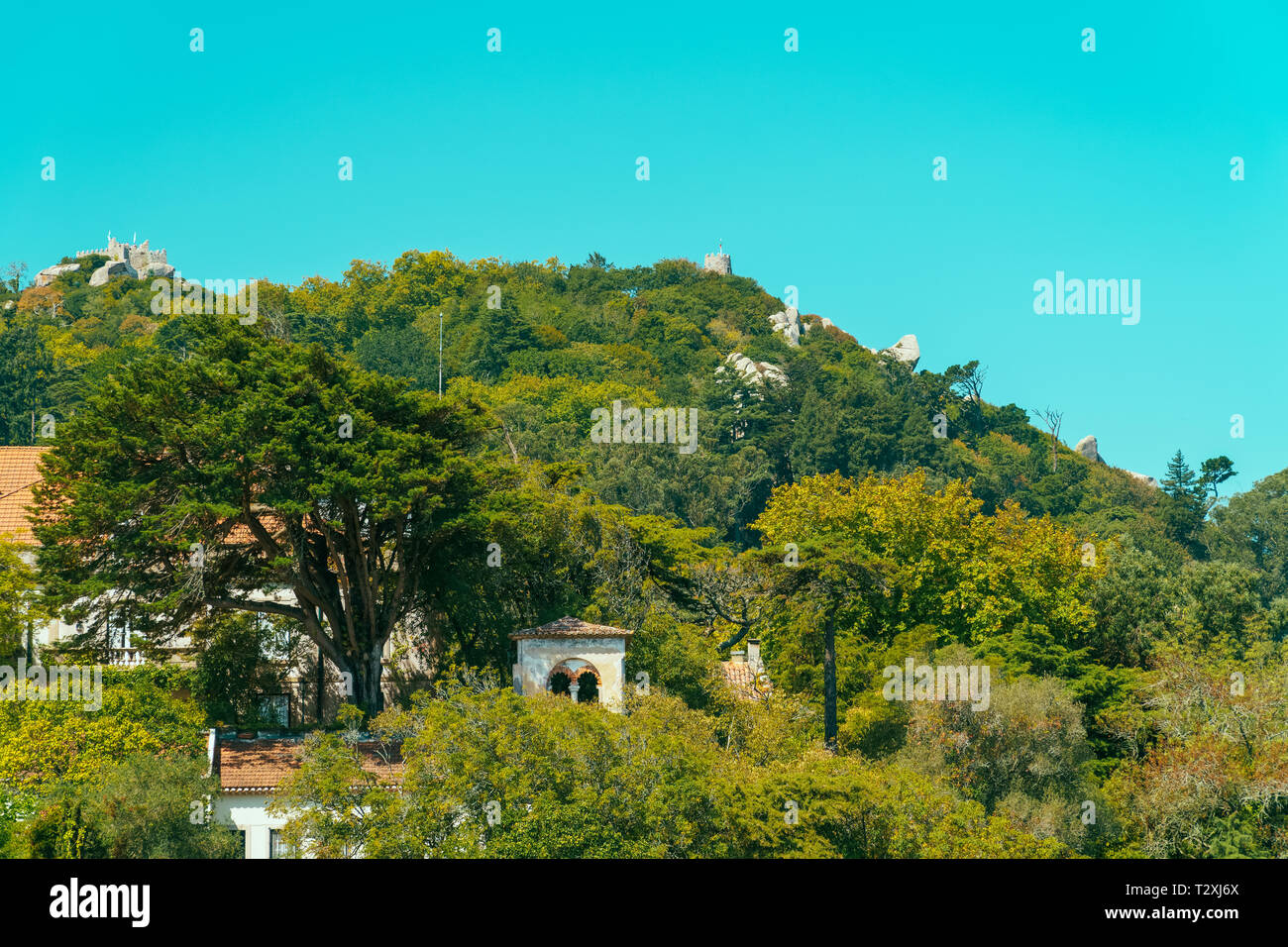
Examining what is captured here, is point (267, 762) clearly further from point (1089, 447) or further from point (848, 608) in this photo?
point (1089, 447)

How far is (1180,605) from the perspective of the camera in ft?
167

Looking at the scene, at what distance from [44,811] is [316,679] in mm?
14406

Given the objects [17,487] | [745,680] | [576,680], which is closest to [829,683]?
[745,680]

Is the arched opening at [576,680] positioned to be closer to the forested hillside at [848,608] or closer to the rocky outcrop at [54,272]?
the forested hillside at [848,608]

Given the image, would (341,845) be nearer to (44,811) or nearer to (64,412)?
(44,811)

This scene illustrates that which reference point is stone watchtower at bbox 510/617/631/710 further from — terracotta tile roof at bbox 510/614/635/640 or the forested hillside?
the forested hillside

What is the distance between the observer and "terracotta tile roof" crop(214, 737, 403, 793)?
1113 inches

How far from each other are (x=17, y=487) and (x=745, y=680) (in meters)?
24.5

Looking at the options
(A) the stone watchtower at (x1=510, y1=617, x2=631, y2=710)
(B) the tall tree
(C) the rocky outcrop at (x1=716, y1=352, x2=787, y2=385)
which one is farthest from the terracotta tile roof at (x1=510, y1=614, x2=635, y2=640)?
(C) the rocky outcrop at (x1=716, y1=352, x2=787, y2=385)

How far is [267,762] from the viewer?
29.8 meters

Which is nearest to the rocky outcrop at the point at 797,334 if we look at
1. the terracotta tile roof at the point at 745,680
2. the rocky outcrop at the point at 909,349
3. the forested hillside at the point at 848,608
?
the rocky outcrop at the point at 909,349

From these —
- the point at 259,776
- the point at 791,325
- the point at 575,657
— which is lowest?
the point at 259,776
